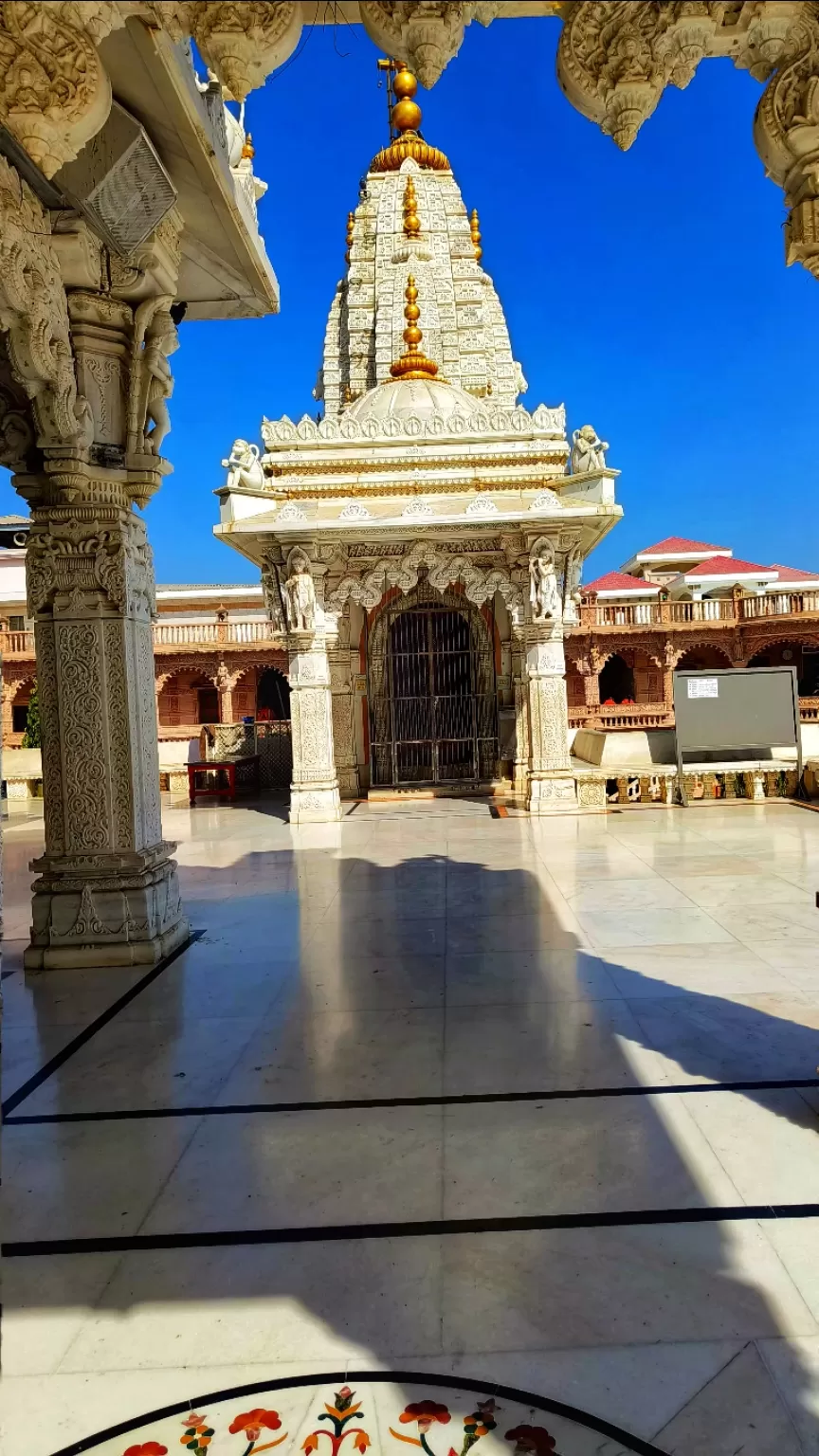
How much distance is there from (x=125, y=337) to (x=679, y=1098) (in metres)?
4.37

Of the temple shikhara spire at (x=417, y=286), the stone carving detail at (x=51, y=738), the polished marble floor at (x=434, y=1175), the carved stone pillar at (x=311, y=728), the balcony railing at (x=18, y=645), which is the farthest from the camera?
the balcony railing at (x=18, y=645)

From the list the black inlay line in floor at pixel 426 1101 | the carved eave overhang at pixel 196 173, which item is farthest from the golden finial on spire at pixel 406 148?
the black inlay line in floor at pixel 426 1101

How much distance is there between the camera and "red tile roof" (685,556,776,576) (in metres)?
24.5

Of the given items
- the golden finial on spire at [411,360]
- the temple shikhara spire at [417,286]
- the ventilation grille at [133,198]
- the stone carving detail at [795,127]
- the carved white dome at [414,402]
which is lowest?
the stone carving detail at [795,127]

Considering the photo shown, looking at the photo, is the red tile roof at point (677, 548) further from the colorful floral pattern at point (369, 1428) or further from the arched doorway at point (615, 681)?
the colorful floral pattern at point (369, 1428)

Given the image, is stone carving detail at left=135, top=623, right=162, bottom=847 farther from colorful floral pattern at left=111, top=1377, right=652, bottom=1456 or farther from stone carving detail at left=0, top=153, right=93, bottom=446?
colorful floral pattern at left=111, top=1377, right=652, bottom=1456

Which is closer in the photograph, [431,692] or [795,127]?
[795,127]

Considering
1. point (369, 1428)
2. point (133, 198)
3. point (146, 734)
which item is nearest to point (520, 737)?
point (146, 734)

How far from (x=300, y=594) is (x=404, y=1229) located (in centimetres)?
820

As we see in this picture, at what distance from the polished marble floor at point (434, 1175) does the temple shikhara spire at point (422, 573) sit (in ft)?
17.3

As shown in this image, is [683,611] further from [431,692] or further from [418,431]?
[418,431]

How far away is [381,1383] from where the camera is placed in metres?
1.58

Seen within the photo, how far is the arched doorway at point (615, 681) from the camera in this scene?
85.5 ft

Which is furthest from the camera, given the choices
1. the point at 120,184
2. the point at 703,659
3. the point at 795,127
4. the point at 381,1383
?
the point at 703,659
